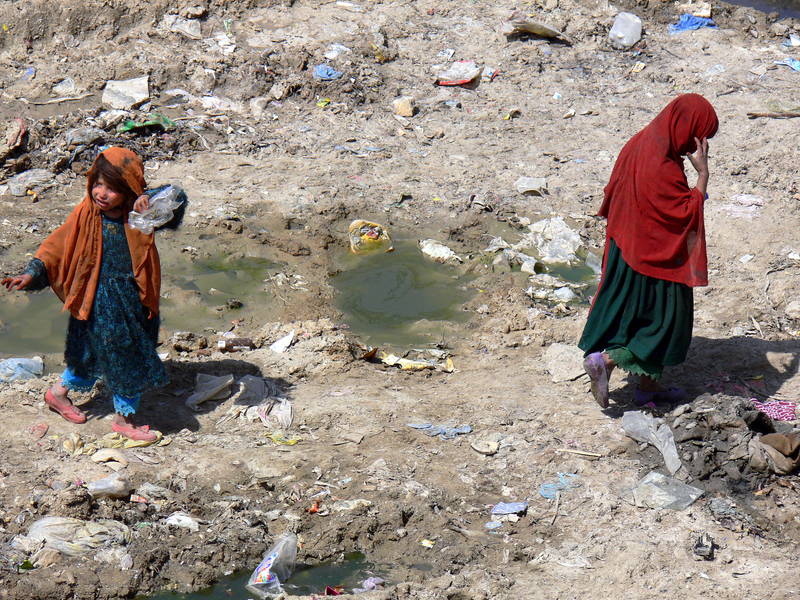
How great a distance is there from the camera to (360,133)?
26.6ft

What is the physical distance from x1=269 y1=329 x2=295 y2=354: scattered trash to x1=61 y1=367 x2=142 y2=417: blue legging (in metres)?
1.12

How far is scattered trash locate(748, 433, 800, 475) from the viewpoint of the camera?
402 centimetres

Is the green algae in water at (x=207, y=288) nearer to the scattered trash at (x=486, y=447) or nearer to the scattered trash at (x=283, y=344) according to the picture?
the scattered trash at (x=283, y=344)

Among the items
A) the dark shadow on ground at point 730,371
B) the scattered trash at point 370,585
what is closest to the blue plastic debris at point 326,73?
the dark shadow on ground at point 730,371

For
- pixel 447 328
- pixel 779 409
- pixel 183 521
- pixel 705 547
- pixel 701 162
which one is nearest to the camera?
pixel 705 547

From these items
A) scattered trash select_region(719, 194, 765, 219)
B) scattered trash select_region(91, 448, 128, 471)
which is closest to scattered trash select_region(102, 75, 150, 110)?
scattered trash select_region(91, 448, 128, 471)

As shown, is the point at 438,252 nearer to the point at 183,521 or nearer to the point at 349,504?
the point at 349,504

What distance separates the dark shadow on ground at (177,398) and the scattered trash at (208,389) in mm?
29

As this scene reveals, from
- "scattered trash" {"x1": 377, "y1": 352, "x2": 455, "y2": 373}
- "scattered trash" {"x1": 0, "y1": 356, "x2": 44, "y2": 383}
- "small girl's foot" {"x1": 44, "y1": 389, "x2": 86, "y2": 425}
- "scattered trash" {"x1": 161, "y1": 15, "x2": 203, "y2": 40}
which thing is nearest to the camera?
"small girl's foot" {"x1": 44, "y1": 389, "x2": 86, "y2": 425}

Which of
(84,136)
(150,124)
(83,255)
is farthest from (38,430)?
(150,124)

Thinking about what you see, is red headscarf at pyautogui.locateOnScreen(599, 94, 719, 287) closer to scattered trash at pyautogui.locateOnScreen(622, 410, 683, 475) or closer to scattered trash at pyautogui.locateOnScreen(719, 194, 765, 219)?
scattered trash at pyautogui.locateOnScreen(622, 410, 683, 475)

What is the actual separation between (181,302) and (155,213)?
1.98 meters

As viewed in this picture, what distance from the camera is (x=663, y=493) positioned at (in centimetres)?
404

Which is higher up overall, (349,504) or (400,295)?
(349,504)
